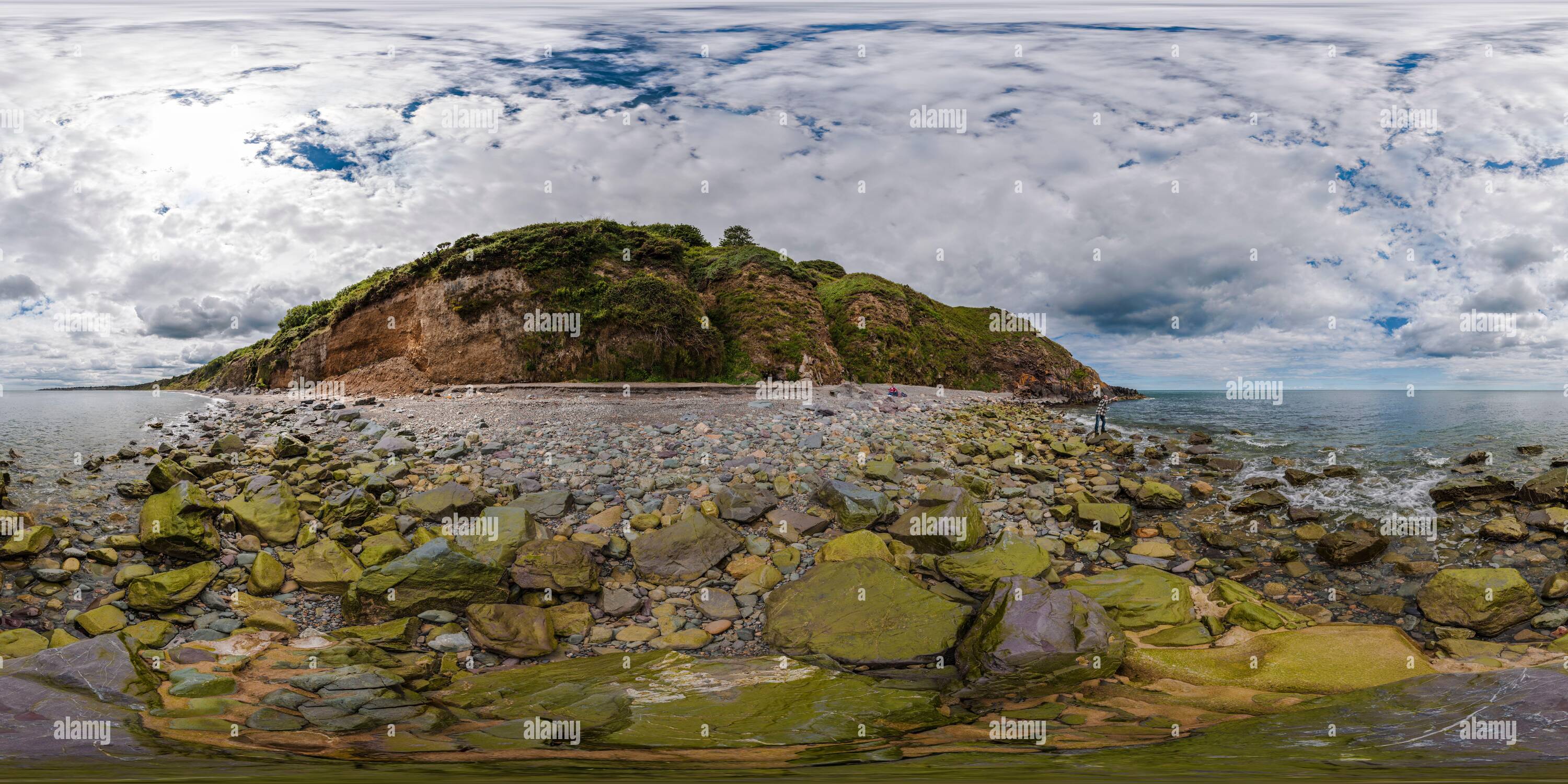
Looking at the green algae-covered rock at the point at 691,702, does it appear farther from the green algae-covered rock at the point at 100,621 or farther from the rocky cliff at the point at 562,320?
the rocky cliff at the point at 562,320

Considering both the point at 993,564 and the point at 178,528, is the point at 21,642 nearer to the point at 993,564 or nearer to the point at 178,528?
the point at 178,528

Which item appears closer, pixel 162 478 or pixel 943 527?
pixel 943 527

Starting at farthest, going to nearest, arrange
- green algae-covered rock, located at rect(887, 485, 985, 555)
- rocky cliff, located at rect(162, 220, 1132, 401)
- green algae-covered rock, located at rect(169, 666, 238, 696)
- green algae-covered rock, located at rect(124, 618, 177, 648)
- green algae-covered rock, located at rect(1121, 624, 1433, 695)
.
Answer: rocky cliff, located at rect(162, 220, 1132, 401)
green algae-covered rock, located at rect(887, 485, 985, 555)
green algae-covered rock, located at rect(124, 618, 177, 648)
green algae-covered rock, located at rect(1121, 624, 1433, 695)
green algae-covered rock, located at rect(169, 666, 238, 696)

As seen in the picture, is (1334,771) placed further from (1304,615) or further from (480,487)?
(480,487)

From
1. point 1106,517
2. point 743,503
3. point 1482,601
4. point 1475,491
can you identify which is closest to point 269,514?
point 743,503

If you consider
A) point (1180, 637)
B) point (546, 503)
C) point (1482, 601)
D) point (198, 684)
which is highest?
point (546, 503)

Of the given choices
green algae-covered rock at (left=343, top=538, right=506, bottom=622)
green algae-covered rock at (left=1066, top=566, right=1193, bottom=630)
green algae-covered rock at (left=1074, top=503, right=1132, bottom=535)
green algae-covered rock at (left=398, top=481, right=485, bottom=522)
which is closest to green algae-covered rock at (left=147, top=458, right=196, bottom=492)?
green algae-covered rock at (left=398, top=481, right=485, bottom=522)

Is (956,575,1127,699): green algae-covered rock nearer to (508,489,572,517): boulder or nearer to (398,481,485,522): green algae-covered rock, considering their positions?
(508,489,572,517): boulder
